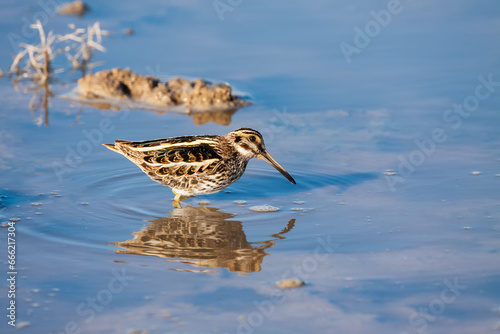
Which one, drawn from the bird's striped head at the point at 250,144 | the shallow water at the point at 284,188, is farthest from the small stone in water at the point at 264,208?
the bird's striped head at the point at 250,144

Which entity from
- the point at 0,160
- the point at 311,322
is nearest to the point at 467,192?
the point at 311,322

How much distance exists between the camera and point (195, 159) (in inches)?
340

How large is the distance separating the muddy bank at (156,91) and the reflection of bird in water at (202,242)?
304cm

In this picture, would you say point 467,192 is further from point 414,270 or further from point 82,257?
point 82,257

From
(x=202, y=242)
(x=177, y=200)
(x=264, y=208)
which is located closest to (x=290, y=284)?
(x=202, y=242)

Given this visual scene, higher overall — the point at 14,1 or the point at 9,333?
the point at 14,1

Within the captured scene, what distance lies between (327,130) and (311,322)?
4.70 meters

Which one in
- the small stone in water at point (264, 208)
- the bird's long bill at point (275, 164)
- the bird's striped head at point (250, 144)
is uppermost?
the bird's striped head at point (250, 144)

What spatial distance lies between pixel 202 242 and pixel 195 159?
1522 mm

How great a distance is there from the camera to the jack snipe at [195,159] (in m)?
8.52

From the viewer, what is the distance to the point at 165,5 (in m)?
14.2

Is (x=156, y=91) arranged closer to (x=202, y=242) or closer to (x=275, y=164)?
(x=275, y=164)

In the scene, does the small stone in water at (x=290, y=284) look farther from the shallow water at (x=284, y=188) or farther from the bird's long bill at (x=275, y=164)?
the bird's long bill at (x=275, y=164)

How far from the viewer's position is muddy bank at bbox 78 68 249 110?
10.9m
